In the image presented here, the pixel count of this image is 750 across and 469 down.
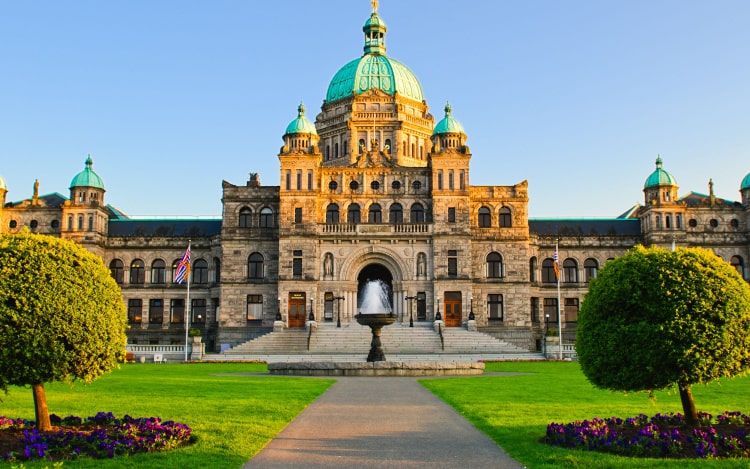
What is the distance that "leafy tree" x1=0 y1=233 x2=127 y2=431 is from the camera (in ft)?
51.3

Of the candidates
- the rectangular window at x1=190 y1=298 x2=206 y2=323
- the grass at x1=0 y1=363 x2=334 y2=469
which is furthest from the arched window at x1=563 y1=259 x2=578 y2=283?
the grass at x1=0 y1=363 x2=334 y2=469

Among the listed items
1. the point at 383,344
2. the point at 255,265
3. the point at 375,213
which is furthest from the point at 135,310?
the point at 383,344

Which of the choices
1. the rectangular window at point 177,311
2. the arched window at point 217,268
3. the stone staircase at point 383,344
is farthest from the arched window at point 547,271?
the rectangular window at point 177,311

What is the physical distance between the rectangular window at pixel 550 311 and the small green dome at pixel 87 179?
43467mm

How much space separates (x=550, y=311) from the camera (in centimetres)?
7400

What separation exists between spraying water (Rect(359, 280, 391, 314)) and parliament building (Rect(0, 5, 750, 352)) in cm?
65

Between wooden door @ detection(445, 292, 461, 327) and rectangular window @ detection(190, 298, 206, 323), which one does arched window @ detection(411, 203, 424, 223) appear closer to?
wooden door @ detection(445, 292, 461, 327)

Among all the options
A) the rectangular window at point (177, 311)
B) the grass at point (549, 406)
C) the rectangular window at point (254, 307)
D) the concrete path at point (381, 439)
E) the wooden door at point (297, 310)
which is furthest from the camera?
the rectangular window at point (177, 311)

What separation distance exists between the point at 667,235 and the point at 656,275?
5936 centimetres

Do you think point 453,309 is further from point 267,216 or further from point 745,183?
point 745,183

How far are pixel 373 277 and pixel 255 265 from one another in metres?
10.8

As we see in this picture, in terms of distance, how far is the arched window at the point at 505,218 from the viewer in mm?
71312

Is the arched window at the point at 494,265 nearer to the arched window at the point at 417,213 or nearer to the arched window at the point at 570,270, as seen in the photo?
the arched window at the point at 417,213

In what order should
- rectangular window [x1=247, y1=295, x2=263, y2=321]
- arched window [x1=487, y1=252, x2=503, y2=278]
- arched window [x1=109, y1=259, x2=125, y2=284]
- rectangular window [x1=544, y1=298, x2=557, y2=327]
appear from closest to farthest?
rectangular window [x1=247, y1=295, x2=263, y2=321] → arched window [x1=487, y1=252, x2=503, y2=278] → rectangular window [x1=544, y1=298, x2=557, y2=327] → arched window [x1=109, y1=259, x2=125, y2=284]
